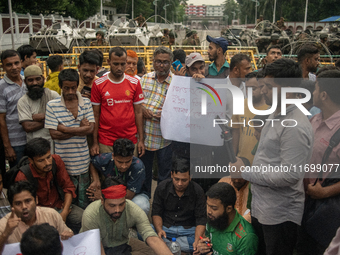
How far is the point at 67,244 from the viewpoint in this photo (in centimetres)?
294

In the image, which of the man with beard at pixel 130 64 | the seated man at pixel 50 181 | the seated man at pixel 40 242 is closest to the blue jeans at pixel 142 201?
the seated man at pixel 50 181

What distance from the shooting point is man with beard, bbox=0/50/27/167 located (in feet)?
13.0

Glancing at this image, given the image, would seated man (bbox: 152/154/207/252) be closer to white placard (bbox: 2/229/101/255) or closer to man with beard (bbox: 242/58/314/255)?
white placard (bbox: 2/229/101/255)

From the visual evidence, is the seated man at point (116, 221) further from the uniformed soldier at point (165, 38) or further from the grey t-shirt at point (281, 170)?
the uniformed soldier at point (165, 38)

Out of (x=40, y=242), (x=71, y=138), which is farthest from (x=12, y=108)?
(x=40, y=242)

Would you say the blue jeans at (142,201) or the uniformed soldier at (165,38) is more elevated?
the uniformed soldier at (165,38)

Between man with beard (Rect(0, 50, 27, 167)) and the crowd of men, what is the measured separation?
0.04 ft

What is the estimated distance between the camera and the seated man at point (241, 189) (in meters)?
3.33

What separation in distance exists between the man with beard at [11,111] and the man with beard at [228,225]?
247cm

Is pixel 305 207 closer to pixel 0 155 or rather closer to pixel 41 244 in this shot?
pixel 41 244

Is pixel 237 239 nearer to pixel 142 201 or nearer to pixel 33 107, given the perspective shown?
pixel 142 201

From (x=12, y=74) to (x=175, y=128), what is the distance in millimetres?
2078

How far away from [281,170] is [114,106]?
2139 mm

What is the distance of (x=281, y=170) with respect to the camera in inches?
96.7
